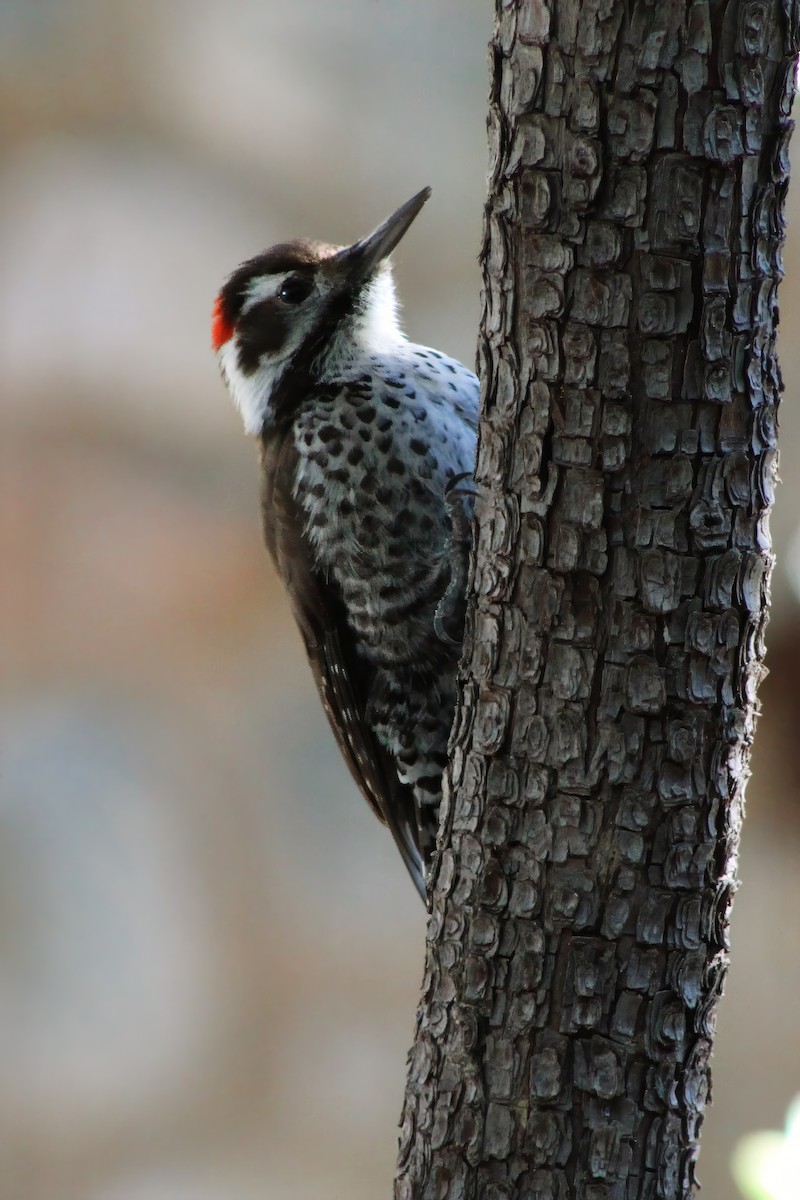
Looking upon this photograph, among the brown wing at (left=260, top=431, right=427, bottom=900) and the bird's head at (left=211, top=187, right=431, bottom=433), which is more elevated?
the bird's head at (left=211, top=187, right=431, bottom=433)

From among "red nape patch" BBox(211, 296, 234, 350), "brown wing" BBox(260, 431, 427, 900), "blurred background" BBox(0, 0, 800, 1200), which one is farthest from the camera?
"blurred background" BBox(0, 0, 800, 1200)

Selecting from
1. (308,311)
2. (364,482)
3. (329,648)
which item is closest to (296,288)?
(308,311)

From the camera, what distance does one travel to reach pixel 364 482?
7.43ft

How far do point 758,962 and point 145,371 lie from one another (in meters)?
2.64

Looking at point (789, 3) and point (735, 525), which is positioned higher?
point (789, 3)

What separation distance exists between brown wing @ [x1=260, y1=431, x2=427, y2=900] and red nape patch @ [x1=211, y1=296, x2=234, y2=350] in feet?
0.81

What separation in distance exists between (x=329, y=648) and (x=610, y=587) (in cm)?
116

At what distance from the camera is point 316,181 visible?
12.8 feet

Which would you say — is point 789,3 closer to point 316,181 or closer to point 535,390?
point 535,390

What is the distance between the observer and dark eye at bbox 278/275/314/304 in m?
→ 2.46

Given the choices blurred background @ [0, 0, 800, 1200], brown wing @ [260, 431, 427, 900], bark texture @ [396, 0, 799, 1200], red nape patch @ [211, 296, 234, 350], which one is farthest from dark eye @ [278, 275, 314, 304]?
blurred background @ [0, 0, 800, 1200]

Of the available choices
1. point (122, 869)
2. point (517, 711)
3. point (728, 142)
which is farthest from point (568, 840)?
point (122, 869)

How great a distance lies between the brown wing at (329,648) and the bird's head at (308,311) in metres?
0.14

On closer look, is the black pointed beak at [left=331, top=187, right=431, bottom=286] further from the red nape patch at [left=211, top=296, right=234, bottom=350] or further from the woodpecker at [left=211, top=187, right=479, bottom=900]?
the red nape patch at [left=211, top=296, right=234, bottom=350]
